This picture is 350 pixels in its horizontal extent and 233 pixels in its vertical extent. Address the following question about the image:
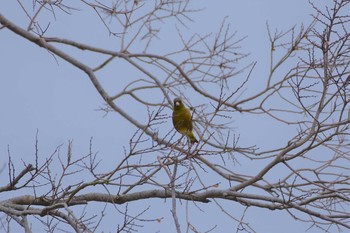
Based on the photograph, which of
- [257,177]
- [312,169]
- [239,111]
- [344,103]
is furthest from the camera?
[239,111]

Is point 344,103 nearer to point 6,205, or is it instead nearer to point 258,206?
point 258,206

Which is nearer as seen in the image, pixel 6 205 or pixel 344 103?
pixel 344 103

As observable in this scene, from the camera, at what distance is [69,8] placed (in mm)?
5309

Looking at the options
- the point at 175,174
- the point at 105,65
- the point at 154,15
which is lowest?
the point at 175,174

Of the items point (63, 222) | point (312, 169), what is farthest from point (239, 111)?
point (63, 222)

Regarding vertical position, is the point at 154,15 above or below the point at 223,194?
above

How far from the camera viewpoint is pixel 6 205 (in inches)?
198

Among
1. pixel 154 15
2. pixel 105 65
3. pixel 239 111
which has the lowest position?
pixel 239 111

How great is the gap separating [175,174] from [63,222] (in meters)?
0.83

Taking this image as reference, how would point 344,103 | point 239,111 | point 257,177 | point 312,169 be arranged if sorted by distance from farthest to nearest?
point 239,111, point 312,169, point 257,177, point 344,103

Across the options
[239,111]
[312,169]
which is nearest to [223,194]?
[312,169]

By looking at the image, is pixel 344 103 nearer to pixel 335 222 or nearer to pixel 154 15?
pixel 335 222

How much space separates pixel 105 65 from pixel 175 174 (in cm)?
175

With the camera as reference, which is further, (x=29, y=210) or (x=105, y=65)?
(x=105, y=65)
